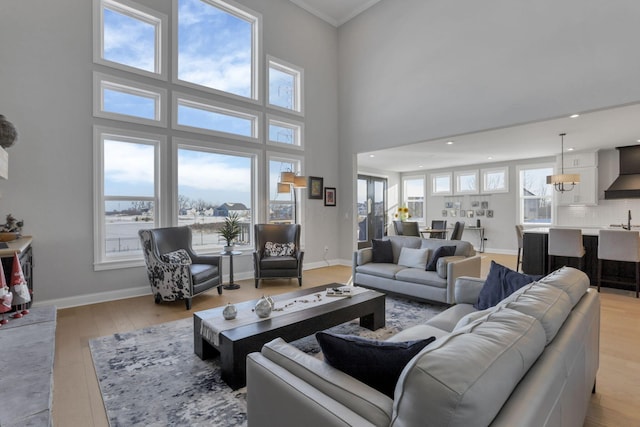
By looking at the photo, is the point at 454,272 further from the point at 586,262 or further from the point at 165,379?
the point at 586,262

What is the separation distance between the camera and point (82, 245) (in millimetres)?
4176

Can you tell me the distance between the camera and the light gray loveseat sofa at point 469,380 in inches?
30.1

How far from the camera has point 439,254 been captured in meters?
4.02

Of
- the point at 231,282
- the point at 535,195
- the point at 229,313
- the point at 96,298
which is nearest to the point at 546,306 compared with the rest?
the point at 229,313

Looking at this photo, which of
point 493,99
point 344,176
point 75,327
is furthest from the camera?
point 344,176

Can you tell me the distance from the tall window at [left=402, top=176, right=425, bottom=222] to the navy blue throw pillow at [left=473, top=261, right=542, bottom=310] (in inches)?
352

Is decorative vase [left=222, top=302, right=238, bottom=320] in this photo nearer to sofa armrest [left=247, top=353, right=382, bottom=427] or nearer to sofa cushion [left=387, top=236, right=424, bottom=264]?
sofa armrest [left=247, top=353, right=382, bottom=427]

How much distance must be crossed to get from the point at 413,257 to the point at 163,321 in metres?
3.20

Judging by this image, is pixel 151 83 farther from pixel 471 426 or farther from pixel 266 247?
pixel 471 426

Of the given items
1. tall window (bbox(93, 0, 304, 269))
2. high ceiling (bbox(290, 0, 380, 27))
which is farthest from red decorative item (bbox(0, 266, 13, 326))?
high ceiling (bbox(290, 0, 380, 27))

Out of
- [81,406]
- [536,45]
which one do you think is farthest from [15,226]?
[536,45]

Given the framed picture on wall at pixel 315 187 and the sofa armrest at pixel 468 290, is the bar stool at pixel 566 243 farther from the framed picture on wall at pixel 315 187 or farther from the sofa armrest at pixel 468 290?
the framed picture on wall at pixel 315 187

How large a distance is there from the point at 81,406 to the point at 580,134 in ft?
26.2

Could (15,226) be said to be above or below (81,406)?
above
